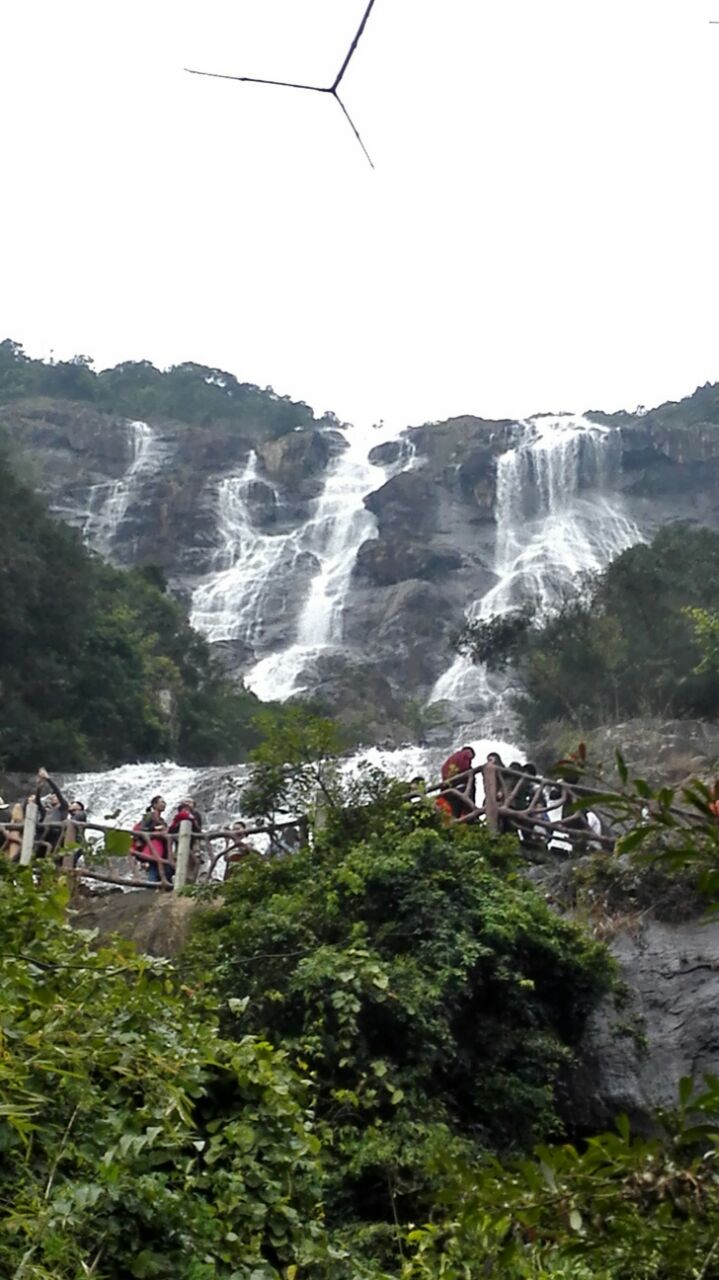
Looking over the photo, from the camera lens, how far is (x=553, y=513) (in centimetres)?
5112

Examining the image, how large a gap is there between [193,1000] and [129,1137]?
4.56 feet

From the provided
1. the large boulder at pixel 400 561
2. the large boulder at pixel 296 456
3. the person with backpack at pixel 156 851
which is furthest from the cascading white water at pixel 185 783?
the large boulder at pixel 296 456

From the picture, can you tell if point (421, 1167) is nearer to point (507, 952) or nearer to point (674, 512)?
point (507, 952)

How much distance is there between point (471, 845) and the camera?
29.9ft

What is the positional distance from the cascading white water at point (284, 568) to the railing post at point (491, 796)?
26.7 m

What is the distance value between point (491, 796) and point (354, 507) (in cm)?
4270

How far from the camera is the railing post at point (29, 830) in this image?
10.8 m

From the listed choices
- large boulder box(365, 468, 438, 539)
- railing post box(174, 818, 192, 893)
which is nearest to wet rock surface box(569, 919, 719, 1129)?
railing post box(174, 818, 192, 893)

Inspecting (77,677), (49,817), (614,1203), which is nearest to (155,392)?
(77,677)

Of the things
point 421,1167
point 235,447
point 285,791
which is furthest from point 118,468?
point 421,1167

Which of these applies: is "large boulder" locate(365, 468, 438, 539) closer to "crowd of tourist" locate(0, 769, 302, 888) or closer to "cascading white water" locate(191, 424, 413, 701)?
"cascading white water" locate(191, 424, 413, 701)

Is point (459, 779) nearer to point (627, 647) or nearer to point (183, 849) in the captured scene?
point (183, 849)

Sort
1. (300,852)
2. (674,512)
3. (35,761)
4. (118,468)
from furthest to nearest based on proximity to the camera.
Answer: (118,468), (674,512), (35,761), (300,852)

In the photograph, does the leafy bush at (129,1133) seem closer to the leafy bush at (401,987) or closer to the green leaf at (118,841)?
the green leaf at (118,841)
